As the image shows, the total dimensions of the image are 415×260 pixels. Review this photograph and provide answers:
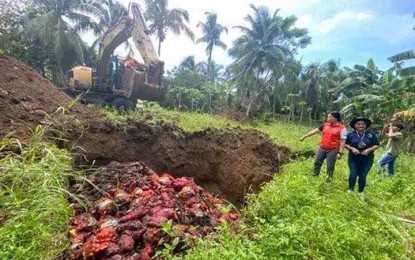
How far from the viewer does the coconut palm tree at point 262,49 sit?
30.1 meters

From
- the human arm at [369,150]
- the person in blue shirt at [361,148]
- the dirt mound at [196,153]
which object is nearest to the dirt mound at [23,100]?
the dirt mound at [196,153]

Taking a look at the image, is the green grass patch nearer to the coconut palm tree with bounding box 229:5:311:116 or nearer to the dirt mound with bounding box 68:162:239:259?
the dirt mound with bounding box 68:162:239:259

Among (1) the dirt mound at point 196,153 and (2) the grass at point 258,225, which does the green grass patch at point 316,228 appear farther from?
(1) the dirt mound at point 196,153

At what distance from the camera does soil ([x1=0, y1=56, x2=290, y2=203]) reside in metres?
8.85

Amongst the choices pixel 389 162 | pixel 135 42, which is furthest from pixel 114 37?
pixel 389 162

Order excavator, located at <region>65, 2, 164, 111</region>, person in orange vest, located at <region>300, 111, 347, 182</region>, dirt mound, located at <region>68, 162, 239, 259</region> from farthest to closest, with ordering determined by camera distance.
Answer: excavator, located at <region>65, 2, 164, 111</region> → person in orange vest, located at <region>300, 111, 347, 182</region> → dirt mound, located at <region>68, 162, 239, 259</region>

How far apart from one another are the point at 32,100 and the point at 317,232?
759 centimetres

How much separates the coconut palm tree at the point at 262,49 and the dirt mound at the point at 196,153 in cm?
1928

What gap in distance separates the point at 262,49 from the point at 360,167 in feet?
78.8

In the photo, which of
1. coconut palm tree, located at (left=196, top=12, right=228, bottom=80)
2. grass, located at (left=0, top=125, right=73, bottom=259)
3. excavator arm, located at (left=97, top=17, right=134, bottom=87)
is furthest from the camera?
coconut palm tree, located at (left=196, top=12, right=228, bottom=80)

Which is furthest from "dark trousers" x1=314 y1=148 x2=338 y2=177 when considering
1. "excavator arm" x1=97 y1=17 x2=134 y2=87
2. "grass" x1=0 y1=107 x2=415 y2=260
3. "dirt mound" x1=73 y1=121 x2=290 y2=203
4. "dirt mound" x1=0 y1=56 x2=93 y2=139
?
"excavator arm" x1=97 y1=17 x2=134 y2=87

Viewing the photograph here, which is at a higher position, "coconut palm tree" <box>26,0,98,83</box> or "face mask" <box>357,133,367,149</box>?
"coconut palm tree" <box>26,0,98,83</box>

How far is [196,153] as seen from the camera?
33.9 feet

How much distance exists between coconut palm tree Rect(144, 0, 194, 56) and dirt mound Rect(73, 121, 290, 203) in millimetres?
24119
